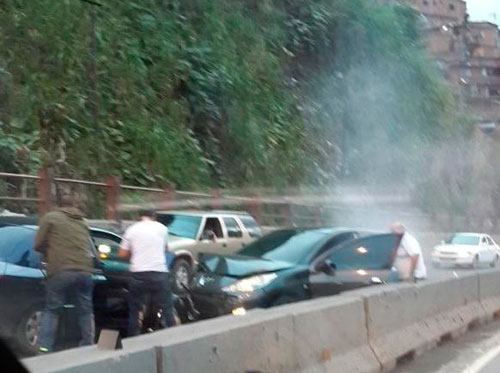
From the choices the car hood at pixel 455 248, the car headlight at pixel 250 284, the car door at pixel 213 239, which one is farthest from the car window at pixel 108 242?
the car hood at pixel 455 248

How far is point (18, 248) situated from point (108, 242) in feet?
8.85

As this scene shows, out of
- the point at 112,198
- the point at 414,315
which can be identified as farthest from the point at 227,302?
the point at 112,198

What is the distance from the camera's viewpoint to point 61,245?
8695mm

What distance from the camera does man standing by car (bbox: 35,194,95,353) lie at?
28.2 ft

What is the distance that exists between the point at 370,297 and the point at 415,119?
36.3 m

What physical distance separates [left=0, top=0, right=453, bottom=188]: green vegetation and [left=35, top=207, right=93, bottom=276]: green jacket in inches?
437

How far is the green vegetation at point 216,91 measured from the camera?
874 inches

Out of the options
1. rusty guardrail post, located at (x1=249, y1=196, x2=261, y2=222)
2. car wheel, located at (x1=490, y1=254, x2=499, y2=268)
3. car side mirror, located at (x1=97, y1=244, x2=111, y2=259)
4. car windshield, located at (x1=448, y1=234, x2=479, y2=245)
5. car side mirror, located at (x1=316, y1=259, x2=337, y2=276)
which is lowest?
car side mirror, located at (x1=316, y1=259, x2=337, y2=276)

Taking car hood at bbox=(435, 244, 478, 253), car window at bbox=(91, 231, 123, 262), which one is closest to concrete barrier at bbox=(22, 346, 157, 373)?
car window at bbox=(91, 231, 123, 262)

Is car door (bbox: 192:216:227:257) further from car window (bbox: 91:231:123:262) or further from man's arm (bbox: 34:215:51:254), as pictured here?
man's arm (bbox: 34:215:51:254)

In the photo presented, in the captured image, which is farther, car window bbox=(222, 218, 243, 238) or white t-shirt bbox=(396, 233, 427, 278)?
car window bbox=(222, 218, 243, 238)

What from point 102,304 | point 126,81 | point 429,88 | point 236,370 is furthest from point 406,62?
point 236,370

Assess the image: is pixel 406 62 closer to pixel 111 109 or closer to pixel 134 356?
pixel 111 109

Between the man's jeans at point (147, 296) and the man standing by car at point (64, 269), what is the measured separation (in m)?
1.05
